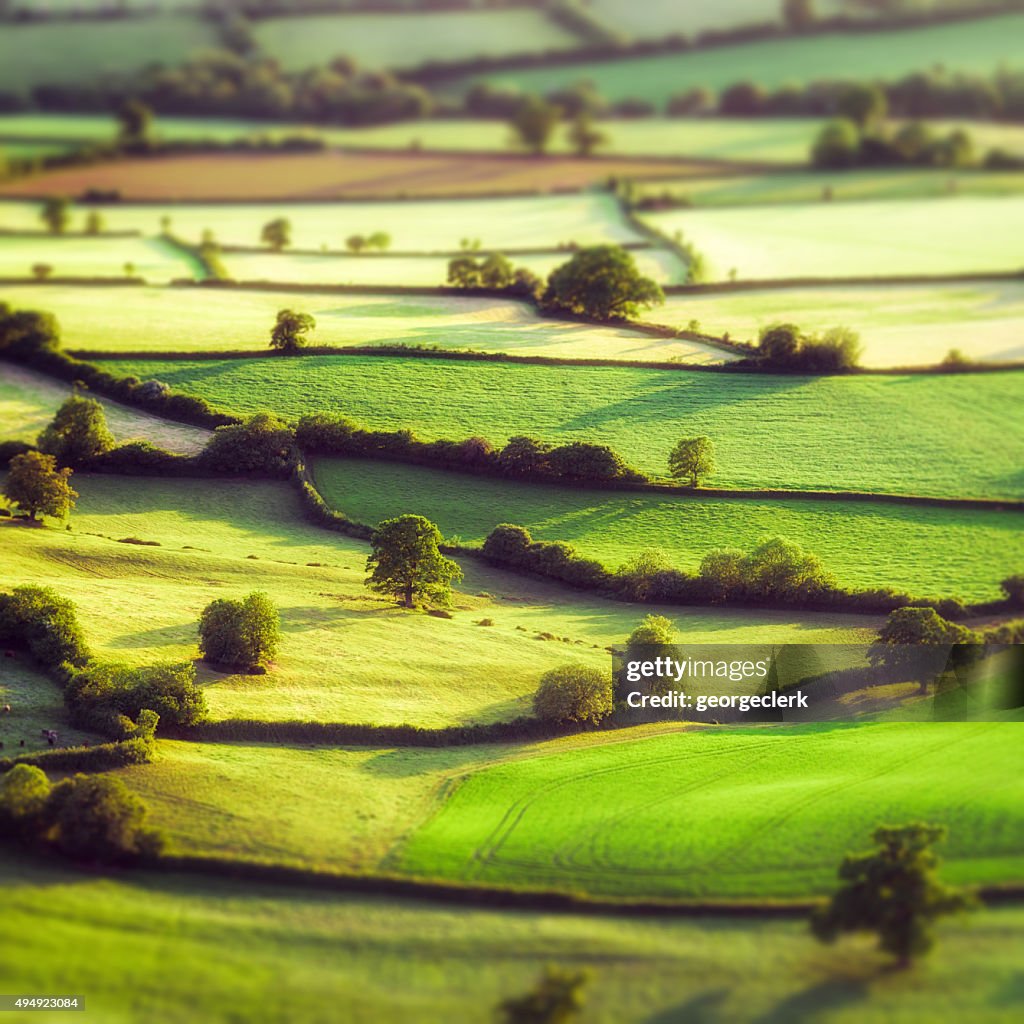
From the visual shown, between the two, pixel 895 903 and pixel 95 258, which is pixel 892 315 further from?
pixel 895 903

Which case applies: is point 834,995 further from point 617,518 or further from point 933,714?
point 617,518

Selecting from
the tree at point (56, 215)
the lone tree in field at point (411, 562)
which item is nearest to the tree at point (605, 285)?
the lone tree in field at point (411, 562)

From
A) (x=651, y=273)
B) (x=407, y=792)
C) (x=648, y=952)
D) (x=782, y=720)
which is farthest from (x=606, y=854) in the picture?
(x=651, y=273)

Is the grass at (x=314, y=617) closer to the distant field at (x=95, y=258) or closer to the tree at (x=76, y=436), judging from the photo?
the tree at (x=76, y=436)

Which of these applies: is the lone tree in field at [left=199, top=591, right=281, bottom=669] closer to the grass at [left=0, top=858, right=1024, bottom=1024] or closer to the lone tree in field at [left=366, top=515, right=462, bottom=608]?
the lone tree in field at [left=366, top=515, right=462, bottom=608]

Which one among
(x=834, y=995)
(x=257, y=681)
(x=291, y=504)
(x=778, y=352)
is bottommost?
(x=834, y=995)

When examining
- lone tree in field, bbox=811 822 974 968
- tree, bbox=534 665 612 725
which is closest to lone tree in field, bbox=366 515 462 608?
tree, bbox=534 665 612 725

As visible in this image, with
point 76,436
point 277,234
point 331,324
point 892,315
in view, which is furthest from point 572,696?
point 277,234
